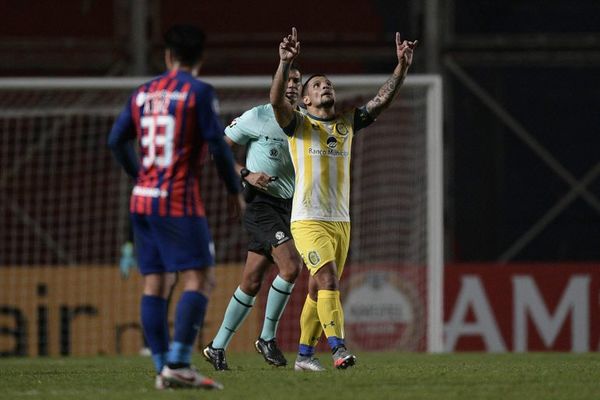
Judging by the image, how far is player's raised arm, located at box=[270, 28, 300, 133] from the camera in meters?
7.45

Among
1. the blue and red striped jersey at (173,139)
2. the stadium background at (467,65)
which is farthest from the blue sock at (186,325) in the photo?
the stadium background at (467,65)

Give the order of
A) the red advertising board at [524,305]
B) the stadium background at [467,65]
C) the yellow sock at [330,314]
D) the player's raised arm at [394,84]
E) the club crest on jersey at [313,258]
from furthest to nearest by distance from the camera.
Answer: the stadium background at [467,65]
the red advertising board at [524,305]
the player's raised arm at [394,84]
the club crest on jersey at [313,258]
the yellow sock at [330,314]

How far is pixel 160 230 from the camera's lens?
20.5 ft

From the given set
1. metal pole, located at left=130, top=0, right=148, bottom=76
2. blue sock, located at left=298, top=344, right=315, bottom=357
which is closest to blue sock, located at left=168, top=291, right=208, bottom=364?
blue sock, located at left=298, top=344, right=315, bottom=357

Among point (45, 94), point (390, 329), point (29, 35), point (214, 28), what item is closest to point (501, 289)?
point (390, 329)

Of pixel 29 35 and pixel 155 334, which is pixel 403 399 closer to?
pixel 155 334

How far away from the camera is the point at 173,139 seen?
6273 mm

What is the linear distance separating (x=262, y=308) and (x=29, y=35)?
742 centimetres

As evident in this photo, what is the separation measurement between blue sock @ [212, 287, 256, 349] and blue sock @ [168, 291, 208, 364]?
2.26 meters

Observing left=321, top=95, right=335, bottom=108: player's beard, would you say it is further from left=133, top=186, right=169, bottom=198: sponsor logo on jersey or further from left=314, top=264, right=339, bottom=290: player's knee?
left=133, top=186, right=169, bottom=198: sponsor logo on jersey

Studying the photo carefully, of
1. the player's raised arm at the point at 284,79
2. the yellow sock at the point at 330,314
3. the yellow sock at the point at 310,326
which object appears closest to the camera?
the player's raised arm at the point at 284,79

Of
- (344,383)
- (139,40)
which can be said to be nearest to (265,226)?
(344,383)

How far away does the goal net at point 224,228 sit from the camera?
43.9 ft

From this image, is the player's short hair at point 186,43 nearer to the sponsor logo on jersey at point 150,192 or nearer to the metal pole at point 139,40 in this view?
Result: the sponsor logo on jersey at point 150,192
